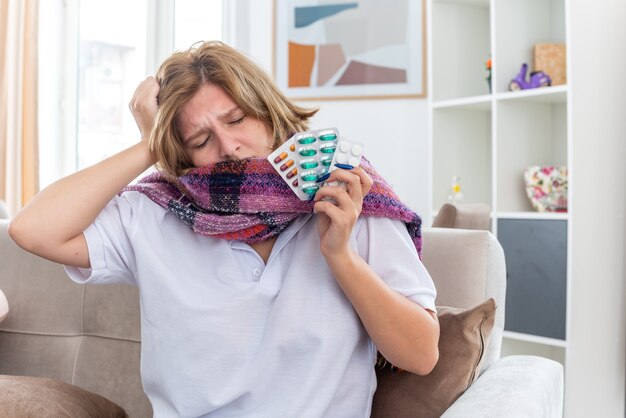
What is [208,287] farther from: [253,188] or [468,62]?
[468,62]

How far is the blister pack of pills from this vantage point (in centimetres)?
105

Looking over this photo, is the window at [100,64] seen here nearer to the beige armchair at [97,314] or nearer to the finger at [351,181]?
the beige armchair at [97,314]

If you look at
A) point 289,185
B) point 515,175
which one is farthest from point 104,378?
point 515,175

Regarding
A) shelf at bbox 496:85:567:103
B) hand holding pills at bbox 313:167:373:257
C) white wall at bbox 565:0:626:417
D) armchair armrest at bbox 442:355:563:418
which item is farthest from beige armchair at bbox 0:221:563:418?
shelf at bbox 496:85:567:103

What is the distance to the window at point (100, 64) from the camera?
3.68m

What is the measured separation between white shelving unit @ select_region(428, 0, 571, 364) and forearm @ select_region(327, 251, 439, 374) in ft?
5.13

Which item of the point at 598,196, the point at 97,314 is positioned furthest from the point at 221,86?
the point at 598,196

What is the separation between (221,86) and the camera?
124 cm

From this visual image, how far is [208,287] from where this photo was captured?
1185 mm

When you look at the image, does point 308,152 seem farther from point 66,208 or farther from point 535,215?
point 535,215

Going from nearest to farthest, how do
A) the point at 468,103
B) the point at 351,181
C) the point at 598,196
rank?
the point at 351,181
the point at 598,196
the point at 468,103

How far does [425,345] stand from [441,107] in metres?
2.11

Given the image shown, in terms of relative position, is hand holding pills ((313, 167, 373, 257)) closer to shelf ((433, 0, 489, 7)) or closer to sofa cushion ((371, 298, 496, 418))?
sofa cushion ((371, 298, 496, 418))

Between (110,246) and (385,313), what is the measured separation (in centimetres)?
48
